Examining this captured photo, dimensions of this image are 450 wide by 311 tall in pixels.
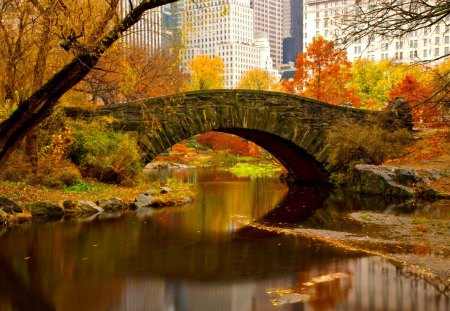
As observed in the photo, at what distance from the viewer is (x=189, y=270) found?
8.49 metres

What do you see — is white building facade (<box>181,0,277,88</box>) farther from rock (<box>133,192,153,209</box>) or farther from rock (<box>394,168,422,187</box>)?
rock (<box>133,192,153,209</box>)

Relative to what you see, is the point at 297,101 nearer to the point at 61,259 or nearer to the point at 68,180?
the point at 68,180

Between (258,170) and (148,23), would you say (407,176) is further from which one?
(258,170)

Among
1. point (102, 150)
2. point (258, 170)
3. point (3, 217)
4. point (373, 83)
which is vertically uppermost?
point (373, 83)

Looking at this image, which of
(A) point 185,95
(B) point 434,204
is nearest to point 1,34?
(A) point 185,95

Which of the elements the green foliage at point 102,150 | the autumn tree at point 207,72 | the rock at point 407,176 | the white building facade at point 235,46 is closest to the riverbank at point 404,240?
the rock at point 407,176

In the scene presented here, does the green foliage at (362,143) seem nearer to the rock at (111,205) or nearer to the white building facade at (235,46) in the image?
the rock at (111,205)

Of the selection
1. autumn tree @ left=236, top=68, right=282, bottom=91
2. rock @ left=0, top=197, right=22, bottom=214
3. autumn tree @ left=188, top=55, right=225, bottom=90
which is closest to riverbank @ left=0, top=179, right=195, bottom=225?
rock @ left=0, top=197, right=22, bottom=214

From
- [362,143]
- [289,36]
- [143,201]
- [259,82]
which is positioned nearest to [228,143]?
[259,82]

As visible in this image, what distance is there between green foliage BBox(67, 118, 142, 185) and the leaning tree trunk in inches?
248

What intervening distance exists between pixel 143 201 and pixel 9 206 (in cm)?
396

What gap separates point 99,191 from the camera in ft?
52.5

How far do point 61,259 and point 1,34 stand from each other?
21.9 feet

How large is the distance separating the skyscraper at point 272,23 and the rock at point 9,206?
144 metres
